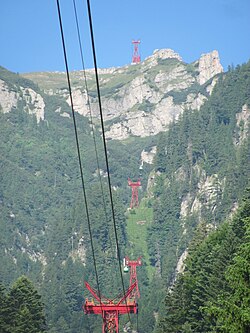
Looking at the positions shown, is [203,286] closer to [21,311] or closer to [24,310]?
[24,310]

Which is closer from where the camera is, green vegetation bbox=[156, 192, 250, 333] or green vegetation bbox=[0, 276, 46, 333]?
green vegetation bbox=[156, 192, 250, 333]

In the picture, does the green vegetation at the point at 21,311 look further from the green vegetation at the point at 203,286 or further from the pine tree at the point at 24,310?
the green vegetation at the point at 203,286

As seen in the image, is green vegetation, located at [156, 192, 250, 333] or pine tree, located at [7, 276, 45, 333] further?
pine tree, located at [7, 276, 45, 333]

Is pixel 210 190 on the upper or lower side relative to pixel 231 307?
lower

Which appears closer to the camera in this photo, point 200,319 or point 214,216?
point 200,319

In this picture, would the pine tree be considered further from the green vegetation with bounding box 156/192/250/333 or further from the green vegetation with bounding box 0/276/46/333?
the green vegetation with bounding box 156/192/250/333

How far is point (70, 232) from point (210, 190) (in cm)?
3190

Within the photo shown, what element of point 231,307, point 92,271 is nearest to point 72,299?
point 92,271

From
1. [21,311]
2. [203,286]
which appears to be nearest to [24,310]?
[21,311]

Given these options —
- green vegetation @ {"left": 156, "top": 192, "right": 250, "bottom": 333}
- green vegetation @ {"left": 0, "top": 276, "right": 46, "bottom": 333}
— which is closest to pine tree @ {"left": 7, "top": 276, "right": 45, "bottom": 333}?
green vegetation @ {"left": 0, "top": 276, "right": 46, "bottom": 333}

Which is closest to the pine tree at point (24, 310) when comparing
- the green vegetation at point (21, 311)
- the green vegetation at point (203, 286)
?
the green vegetation at point (21, 311)

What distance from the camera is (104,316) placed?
62.0m

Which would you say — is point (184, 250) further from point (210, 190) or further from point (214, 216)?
point (210, 190)

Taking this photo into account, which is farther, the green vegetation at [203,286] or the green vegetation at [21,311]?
the green vegetation at [21,311]
